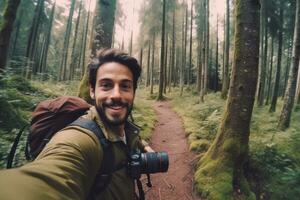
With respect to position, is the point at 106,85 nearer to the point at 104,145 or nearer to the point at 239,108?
the point at 104,145

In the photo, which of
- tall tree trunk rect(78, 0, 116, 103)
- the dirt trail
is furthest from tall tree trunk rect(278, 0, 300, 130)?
tall tree trunk rect(78, 0, 116, 103)

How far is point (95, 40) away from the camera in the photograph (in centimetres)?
704

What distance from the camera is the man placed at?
1070 millimetres

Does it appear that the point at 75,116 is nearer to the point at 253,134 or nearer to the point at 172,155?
the point at 172,155

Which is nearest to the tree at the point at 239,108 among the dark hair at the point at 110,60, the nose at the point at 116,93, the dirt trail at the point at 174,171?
the dirt trail at the point at 174,171

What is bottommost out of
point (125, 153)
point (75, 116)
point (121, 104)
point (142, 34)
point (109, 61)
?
point (125, 153)

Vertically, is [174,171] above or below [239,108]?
below

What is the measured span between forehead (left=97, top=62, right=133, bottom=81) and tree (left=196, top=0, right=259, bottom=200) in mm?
4151

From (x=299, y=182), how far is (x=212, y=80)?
32.6 meters

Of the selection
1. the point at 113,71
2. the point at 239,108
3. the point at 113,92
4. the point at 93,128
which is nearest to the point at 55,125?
the point at 93,128

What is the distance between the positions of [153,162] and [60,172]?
1258mm

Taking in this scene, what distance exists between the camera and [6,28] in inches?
263

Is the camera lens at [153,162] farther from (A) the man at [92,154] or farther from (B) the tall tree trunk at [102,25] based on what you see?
(B) the tall tree trunk at [102,25]

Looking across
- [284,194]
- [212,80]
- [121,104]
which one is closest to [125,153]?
[121,104]
